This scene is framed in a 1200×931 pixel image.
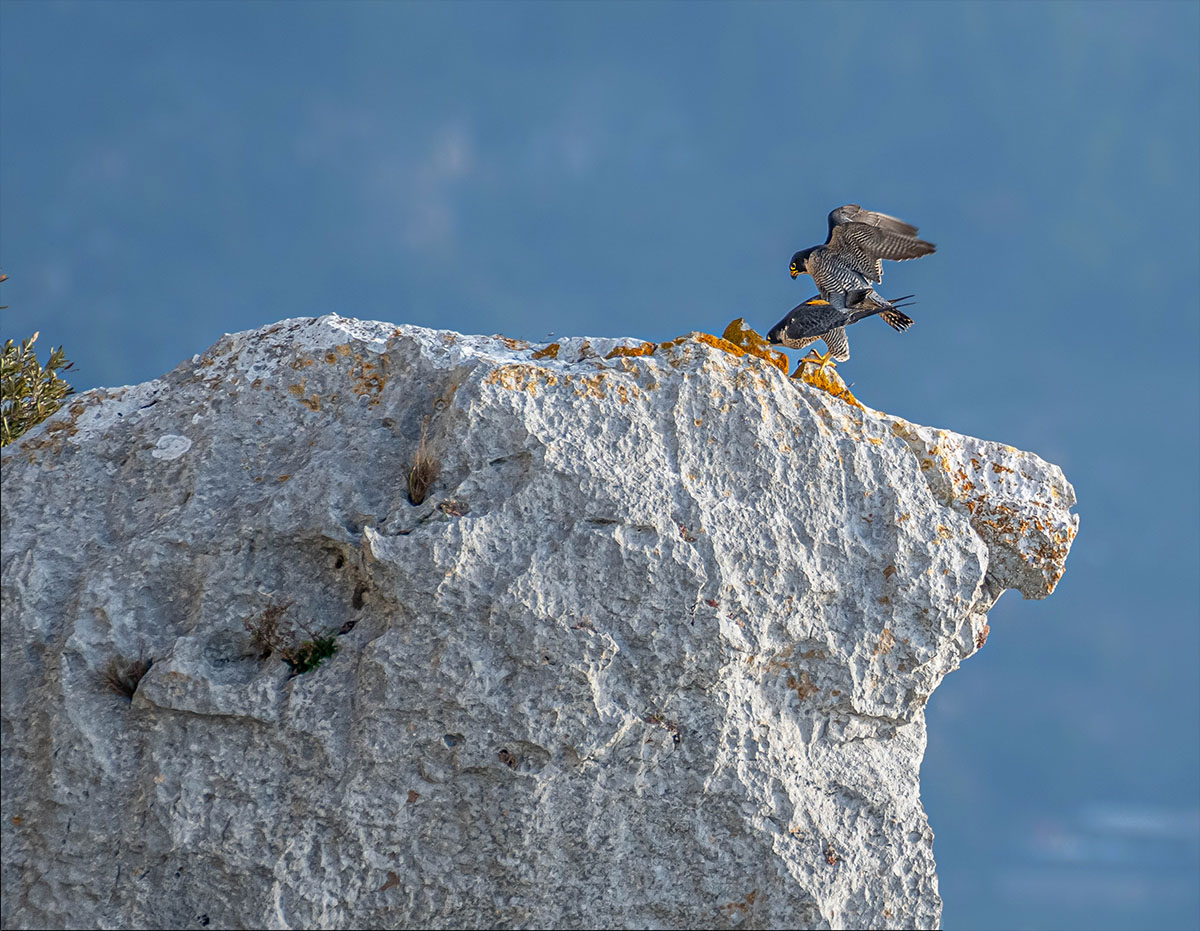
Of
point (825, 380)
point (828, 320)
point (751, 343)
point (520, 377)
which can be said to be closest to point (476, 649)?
point (520, 377)

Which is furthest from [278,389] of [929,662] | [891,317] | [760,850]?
[891,317]

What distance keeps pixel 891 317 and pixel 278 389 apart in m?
4.93

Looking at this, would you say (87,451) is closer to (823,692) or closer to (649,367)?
(649,367)

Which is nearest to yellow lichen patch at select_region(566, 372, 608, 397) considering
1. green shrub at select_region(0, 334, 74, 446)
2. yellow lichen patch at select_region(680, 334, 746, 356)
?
yellow lichen patch at select_region(680, 334, 746, 356)

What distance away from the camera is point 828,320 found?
8328mm

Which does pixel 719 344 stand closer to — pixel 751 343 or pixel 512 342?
pixel 751 343

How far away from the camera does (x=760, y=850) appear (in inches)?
215

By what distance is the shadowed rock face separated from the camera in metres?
5.23

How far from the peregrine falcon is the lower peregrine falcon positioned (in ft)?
0.19

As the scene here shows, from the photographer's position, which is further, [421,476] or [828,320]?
[828,320]

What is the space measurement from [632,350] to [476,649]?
1.99m

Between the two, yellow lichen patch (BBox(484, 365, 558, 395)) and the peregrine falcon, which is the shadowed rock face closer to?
yellow lichen patch (BBox(484, 365, 558, 395))

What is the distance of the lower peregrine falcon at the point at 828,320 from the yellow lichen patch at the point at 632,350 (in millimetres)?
2284

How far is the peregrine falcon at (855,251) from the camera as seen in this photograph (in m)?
8.41
